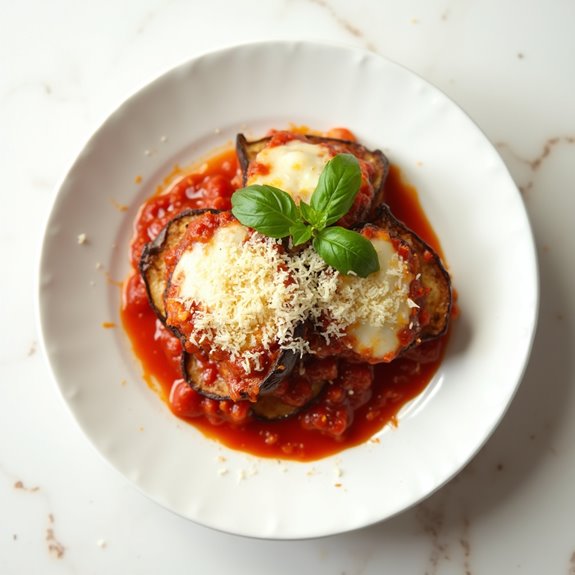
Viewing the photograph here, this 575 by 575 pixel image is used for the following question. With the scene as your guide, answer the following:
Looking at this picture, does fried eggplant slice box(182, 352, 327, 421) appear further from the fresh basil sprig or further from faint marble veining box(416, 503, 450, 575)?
faint marble veining box(416, 503, 450, 575)

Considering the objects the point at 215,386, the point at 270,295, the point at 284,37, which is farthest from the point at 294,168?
the point at 215,386

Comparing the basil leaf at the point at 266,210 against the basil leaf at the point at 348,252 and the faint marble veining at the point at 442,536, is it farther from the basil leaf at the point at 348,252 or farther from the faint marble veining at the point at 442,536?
the faint marble veining at the point at 442,536

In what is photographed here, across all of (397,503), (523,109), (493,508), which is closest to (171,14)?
(523,109)

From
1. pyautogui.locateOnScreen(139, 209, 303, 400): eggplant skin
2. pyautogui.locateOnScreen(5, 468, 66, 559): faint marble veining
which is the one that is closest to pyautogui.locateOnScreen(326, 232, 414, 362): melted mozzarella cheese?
pyautogui.locateOnScreen(139, 209, 303, 400): eggplant skin

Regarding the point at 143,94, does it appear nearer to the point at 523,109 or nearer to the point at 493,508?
the point at 523,109

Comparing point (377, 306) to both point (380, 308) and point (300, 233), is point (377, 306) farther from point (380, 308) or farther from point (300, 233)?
point (300, 233)
